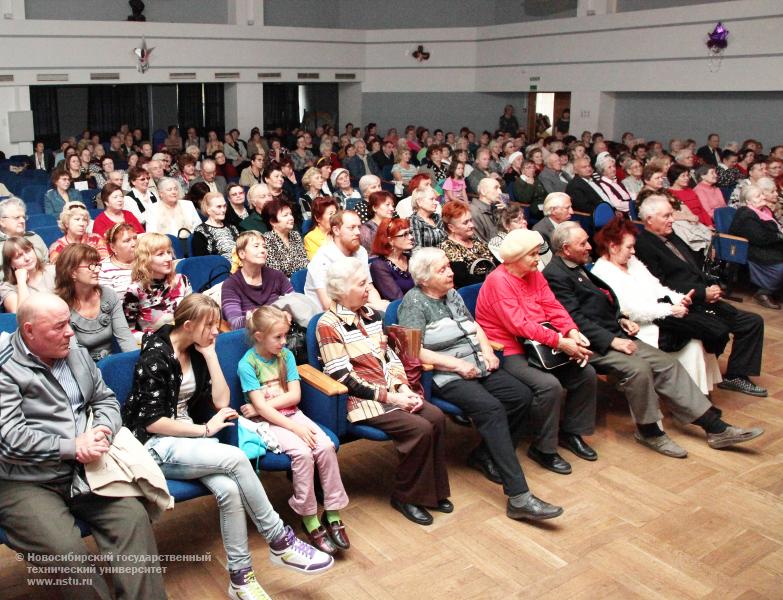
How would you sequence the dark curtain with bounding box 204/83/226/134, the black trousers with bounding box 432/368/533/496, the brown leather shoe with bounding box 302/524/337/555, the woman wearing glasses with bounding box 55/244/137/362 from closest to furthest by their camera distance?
the brown leather shoe with bounding box 302/524/337/555 → the woman wearing glasses with bounding box 55/244/137/362 → the black trousers with bounding box 432/368/533/496 → the dark curtain with bounding box 204/83/226/134

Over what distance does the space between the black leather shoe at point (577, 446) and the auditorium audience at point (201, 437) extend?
5.62ft

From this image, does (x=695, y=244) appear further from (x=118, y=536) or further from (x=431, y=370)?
(x=118, y=536)

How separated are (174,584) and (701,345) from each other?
3319 millimetres

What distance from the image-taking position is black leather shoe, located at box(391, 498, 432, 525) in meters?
3.62

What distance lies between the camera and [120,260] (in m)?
4.34

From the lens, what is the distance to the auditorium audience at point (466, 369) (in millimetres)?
3850

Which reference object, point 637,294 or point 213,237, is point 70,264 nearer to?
point 213,237

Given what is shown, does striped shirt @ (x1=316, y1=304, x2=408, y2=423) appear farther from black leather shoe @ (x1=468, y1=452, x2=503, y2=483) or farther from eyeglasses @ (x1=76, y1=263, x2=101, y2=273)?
eyeglasses @ (x1=76, y1=263, x2=101, y2=273)

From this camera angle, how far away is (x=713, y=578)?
3252 millimetres

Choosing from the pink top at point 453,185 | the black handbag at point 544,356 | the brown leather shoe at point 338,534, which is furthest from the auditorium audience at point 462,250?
the pink top at point 453,185

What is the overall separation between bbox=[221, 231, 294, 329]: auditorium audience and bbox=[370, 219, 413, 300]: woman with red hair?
62 cm

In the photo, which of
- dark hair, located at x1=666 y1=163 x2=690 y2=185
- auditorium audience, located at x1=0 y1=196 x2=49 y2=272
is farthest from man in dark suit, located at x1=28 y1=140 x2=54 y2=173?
dark hair, located at x1=666 y1=163 x2=690 y2=185

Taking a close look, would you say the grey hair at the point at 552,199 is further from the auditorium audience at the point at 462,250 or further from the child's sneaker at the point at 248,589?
the child's sneaker at the point at 248,589

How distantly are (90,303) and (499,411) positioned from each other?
6.69 ft
